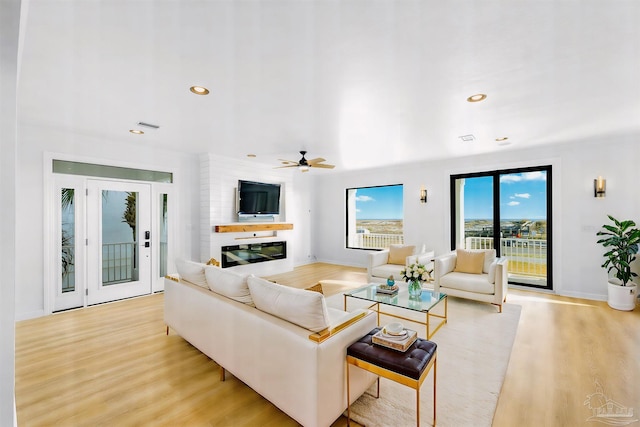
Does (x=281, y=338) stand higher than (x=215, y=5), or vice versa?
(x=215, y=5)

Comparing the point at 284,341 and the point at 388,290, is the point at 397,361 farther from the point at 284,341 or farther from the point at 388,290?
the point at 388,290

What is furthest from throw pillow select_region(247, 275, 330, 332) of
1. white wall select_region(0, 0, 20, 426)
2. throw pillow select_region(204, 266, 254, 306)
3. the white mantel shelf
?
the white mantel shelf

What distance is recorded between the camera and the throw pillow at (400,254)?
5.57 metres

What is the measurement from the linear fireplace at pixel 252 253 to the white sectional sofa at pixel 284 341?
3.20 metres

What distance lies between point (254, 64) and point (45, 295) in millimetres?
4418

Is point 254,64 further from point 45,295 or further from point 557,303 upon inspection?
point 557,303

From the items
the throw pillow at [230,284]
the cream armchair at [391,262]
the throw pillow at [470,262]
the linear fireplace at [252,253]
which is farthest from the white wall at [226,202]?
the throw pillow at [470,262]

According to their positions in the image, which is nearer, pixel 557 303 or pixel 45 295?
pixel 45 295

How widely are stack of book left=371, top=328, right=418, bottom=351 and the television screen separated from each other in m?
4.67

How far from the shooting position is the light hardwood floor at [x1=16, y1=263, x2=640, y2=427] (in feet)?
6.62

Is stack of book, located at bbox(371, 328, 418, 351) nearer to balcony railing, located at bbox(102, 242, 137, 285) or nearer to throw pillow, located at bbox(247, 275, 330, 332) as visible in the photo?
throw pillow, located at bbox(247, 275, 330, 332)

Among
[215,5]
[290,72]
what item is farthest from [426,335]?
[215,5]

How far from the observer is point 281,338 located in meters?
1.92

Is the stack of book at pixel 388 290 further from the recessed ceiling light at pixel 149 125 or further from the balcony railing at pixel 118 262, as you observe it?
the balcony railing at pixel 118 262
